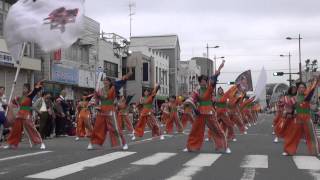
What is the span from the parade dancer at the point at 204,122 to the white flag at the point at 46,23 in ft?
11.5

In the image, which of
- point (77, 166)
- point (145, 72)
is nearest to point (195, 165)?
point (77, 166)

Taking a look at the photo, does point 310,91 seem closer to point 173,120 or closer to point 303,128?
point 303,128

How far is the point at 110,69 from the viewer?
2055 inches

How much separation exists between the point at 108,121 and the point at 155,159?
112 inches

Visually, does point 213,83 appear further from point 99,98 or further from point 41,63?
point 41,63

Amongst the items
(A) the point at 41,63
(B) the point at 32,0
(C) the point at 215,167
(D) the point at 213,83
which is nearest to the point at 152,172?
(C) the point at 215,167

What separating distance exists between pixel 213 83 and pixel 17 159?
4943 millimetres

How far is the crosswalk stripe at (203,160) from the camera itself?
11.0m

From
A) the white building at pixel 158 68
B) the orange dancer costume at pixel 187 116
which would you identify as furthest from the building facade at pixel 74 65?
the white building at pixel 158 68

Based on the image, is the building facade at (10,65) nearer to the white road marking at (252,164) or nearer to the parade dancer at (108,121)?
the parade dancer at (108,121)

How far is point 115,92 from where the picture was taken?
1457 centimetres

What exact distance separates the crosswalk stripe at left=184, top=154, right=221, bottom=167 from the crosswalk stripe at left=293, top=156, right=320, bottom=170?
5.61 feet

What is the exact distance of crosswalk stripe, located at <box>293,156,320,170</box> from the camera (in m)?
10.6

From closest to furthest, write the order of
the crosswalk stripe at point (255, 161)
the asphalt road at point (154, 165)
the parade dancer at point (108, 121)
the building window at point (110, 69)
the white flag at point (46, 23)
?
1. the asphalt road at point (154, 165)
2. the crosswalk stripe at point (255, 161)
3. the white flag at point (46, 23)
4. the parade dancer at point (108, 121)
5. the building window at point (110, 69)
